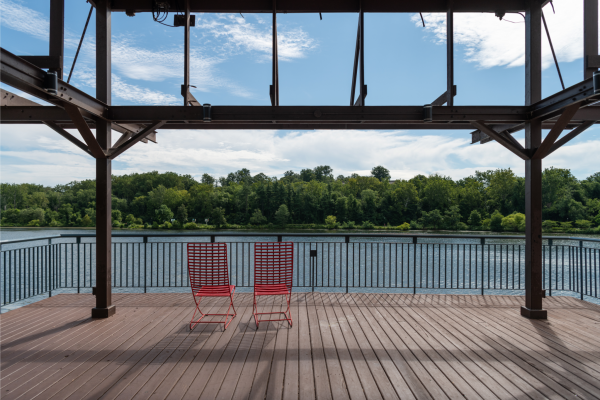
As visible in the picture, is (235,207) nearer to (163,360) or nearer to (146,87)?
(146,87)

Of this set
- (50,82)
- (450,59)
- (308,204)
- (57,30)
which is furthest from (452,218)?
(50,82)

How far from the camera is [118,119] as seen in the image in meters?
4.55

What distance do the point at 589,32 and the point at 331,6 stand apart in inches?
138

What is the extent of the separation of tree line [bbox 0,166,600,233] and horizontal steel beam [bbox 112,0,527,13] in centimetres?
2729

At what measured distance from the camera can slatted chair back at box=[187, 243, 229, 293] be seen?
4.26 m

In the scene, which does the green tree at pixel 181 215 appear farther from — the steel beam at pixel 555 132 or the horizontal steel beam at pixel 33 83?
the steel beam at pixel 555 132

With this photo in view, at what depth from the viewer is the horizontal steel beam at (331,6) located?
4.85 m

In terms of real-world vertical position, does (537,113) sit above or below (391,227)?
above

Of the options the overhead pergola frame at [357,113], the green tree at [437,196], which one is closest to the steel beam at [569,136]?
the overhead pergola frame at [357,113]

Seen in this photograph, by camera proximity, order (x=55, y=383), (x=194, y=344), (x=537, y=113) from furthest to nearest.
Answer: (x=537, y=113) → (x=194, y=344) → (x=55, y=383)

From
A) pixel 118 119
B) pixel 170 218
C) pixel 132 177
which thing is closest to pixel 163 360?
pixel 118 119

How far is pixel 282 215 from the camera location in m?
36.7

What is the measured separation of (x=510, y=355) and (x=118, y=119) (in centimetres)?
567

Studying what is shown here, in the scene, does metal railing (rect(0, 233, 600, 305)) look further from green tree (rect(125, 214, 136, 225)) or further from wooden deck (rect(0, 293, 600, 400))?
green tree (rect(125, 214, 136, 225))
